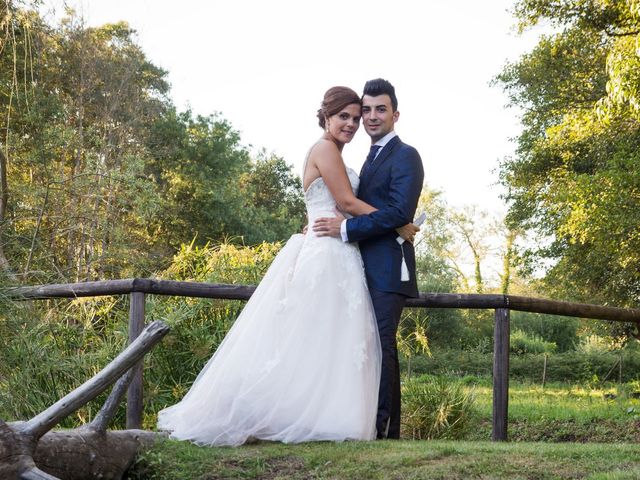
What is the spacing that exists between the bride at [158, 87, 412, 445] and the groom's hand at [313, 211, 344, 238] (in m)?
0.04

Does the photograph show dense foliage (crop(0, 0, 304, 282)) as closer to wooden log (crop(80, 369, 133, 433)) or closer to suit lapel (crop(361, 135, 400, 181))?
suit lapel (crop(361, 135, 400, 181))

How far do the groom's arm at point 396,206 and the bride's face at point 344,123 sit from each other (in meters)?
0.32

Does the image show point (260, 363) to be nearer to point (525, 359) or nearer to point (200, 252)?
point (200, 252)

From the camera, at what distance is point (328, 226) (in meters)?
4.56

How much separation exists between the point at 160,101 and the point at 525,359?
16.3 m

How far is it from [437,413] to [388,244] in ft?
7.89

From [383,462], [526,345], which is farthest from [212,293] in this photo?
[526,345]

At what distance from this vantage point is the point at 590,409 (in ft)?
32.1

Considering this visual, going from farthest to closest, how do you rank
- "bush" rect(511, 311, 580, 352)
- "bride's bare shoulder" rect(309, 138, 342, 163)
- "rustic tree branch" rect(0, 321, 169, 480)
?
"bush" rect(511, 311, 580, 352), "bride's bare shoulder" rect(309, 138, 342, 163), "rustic tree branch" rect(0, 321, 169, 480)

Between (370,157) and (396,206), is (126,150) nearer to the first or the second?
(370,157)

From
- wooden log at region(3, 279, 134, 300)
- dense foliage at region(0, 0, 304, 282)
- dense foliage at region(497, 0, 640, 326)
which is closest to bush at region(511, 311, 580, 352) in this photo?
dense foliage at region(497, 0, 640, 326)

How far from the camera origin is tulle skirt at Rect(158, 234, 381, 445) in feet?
13.6

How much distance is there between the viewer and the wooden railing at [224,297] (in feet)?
17.0

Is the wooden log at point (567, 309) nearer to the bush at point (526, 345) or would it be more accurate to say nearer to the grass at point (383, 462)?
the grass at point (383, 462)
